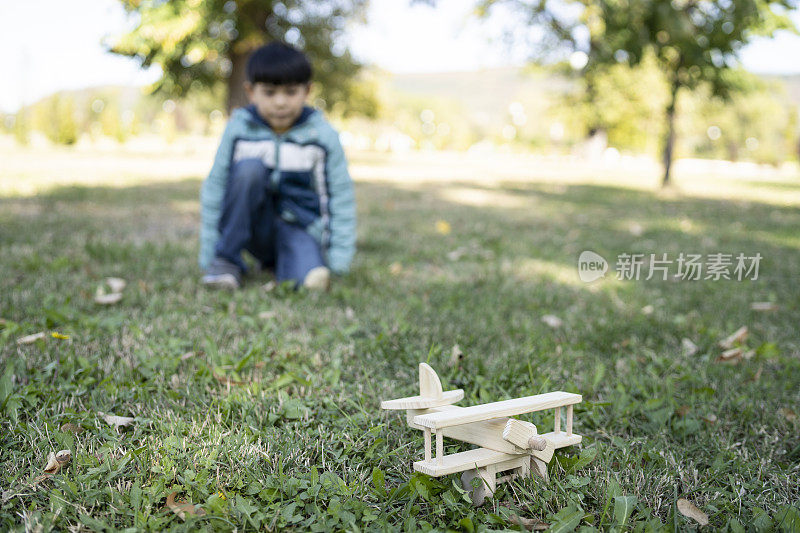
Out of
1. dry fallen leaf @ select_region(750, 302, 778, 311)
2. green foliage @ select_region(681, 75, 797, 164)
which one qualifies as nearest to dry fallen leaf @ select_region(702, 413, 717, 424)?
dry fallen leaf @ select_region(750, 302, 778, 311)

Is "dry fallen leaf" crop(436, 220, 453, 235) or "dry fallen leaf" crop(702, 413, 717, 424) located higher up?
"dry fallen leaf" crop(436, 220, 453, 235)

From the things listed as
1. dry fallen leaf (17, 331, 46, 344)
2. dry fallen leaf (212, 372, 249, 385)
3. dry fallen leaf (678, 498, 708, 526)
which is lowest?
dry fallen leaf (678, 498, 708, 526)

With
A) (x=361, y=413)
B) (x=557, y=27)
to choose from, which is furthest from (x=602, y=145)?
(x=361, y=413)

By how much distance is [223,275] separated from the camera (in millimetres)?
3342

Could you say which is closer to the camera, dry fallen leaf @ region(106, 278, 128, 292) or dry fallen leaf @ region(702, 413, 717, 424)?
dry fallen leaf @ region(702, 413, 717, 424)

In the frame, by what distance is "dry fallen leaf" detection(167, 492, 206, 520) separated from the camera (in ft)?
4.50

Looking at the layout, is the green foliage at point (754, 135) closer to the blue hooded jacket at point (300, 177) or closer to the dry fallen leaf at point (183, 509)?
the blue hooded jacket at point (300, 177)

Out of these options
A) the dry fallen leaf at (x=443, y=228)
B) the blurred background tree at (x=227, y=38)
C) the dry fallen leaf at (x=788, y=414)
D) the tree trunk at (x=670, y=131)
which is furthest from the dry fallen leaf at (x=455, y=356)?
the tree trunk at (x=670, y=131)

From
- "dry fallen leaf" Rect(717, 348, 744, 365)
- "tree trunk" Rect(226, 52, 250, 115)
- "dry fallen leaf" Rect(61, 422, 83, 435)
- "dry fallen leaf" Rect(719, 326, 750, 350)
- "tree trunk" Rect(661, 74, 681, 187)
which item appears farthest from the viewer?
"tree trunk" Rect(226, 52, 250, 115)

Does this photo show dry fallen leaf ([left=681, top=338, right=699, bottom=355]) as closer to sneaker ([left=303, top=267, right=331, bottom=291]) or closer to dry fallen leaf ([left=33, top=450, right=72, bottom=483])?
sneaker ([left=303, top=267, right=331, bottom=291])

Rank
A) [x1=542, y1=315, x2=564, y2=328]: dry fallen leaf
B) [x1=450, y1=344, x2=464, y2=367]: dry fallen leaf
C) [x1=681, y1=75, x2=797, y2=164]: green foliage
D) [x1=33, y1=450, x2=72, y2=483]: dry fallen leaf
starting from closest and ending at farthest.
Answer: [x1=33, y1=450, x2=72, y2=483]: dry fallen leaf
[x1=450, y1=344, x2=464, y2=367]: dry fallen leaf
[x1=542, y1=315, x2=564, y2=328]: dry fallen leaf
[x1=681, y1=75, x2=797, y2=164]: green foliage

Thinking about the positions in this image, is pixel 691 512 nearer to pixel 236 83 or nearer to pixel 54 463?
pixel 54 463

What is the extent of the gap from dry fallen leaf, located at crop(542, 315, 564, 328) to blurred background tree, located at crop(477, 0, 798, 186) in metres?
1.34

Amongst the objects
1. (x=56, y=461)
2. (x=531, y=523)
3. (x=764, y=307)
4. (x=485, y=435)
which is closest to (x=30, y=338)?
(x=56, y=461)
